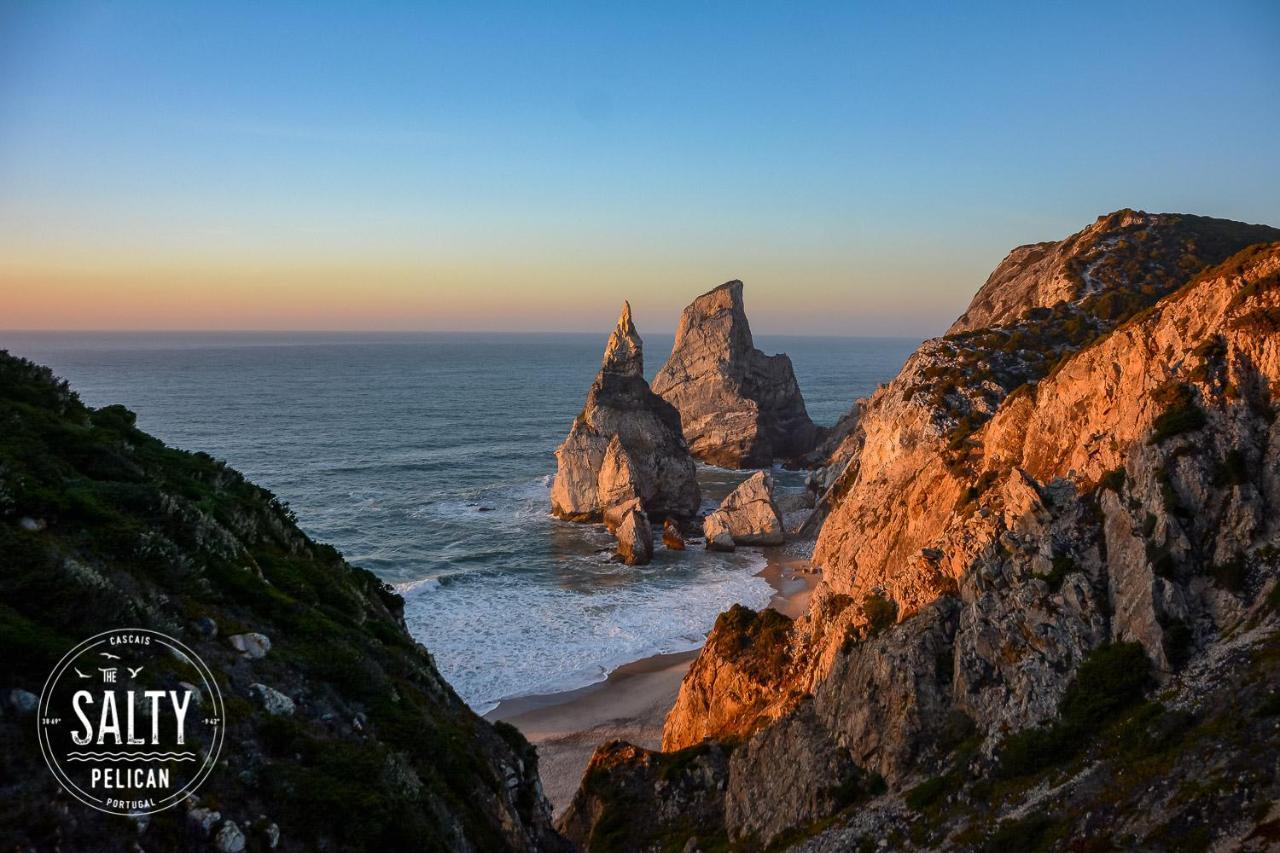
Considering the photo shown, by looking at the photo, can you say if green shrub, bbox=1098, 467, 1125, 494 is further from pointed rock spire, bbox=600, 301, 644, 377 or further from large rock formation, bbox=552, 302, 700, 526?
pointed rock spire, bbox=600, 301, 644, 377

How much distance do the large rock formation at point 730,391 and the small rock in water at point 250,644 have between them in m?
73.8

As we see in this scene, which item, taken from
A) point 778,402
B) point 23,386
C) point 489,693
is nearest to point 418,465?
point 778,402

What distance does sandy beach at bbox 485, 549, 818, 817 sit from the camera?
92.5 ft

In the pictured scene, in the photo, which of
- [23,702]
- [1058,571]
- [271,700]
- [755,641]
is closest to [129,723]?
[23,702]

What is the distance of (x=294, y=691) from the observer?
10164mm

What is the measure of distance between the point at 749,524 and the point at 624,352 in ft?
76.8

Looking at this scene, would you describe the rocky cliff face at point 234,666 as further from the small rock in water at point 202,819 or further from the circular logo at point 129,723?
the circular logo at point 129,723

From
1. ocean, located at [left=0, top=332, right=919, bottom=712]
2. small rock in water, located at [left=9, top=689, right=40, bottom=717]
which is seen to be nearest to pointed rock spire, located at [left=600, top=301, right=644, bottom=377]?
ocean, located at [left=0, top=332, right=919, bottom=712]

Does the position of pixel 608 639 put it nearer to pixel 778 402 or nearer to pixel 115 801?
pixel 115 801

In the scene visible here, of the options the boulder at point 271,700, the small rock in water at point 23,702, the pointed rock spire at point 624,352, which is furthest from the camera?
the pointed rock spire at point 624,352

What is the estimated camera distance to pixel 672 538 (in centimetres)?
5494

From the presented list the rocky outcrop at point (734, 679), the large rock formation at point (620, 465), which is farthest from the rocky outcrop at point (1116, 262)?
the rocky outcrop at point (734, 679)

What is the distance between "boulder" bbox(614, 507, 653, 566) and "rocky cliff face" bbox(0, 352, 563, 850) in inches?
1386

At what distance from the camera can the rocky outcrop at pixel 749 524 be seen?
54.0 metres
